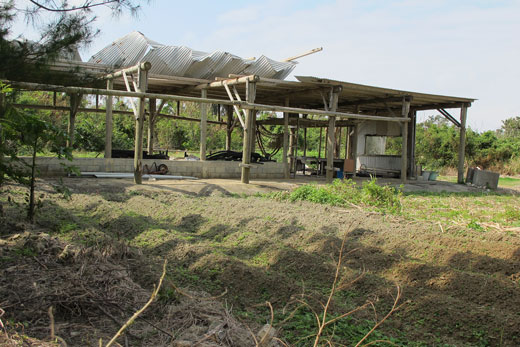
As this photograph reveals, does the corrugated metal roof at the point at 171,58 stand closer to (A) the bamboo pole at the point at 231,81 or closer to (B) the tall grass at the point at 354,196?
(A) the bamboo pole at the point at 231,81

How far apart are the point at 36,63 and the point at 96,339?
11.0ft

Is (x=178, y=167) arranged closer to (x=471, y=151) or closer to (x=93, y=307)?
(x=93, y=307)

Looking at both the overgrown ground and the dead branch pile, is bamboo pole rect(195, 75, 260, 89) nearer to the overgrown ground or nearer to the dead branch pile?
the overgrown ground

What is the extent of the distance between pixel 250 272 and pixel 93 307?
1585 mm

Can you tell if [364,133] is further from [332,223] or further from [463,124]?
[332,223]

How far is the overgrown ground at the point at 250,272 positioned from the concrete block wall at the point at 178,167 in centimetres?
282

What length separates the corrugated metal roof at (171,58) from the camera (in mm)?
12578

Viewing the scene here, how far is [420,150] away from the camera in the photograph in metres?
22.1

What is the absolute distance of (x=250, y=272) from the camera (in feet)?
14.1

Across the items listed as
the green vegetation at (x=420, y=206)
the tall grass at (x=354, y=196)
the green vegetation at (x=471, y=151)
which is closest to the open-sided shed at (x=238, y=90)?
the tall grass at (x=354, y=196)

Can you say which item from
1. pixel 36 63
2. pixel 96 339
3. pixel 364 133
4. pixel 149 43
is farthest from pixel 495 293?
pixel 364 133

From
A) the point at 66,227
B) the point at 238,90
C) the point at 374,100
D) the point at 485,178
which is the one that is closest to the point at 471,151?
the point at 485,178

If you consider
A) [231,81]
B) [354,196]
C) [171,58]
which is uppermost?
[171,58]

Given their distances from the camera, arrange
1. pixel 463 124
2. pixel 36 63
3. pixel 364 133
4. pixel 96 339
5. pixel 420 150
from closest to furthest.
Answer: pixel 96 339 → pixel 36 63 → pixel 463 124 → pixel 364 133 → pixel 420 150
